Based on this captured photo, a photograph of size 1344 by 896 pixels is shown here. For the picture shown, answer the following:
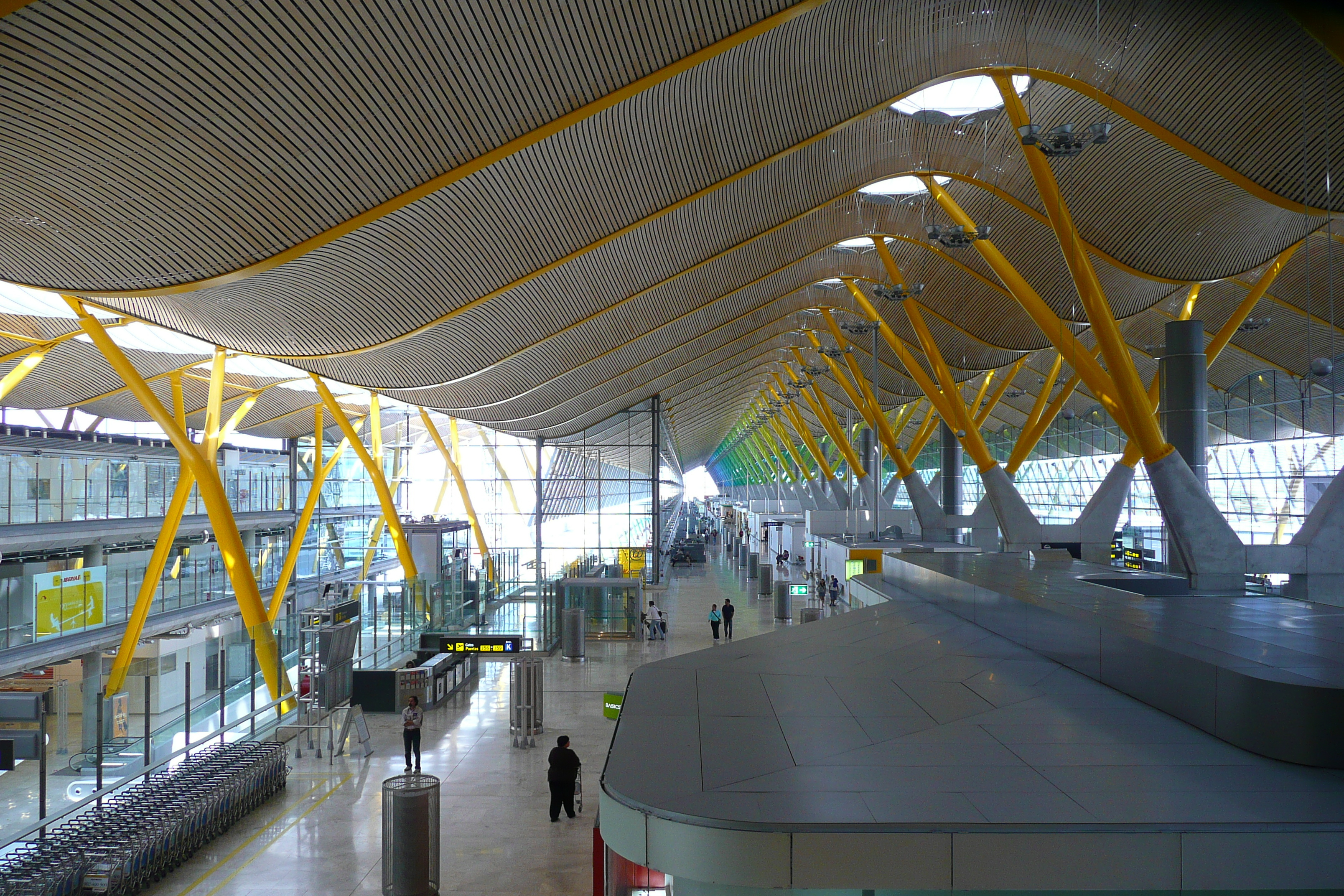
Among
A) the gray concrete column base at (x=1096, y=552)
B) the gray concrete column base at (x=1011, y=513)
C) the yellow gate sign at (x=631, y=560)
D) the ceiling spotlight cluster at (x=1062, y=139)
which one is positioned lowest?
the yellow gate sign at (x=631, y=560)

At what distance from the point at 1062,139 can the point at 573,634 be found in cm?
1698

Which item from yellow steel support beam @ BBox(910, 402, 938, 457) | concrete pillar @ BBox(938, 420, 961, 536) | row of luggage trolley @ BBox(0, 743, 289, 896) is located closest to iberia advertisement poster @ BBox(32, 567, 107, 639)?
row of luggage trolley @ BBox(0, 743, 289, 896)

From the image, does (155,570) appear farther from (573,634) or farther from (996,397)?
(996,397)

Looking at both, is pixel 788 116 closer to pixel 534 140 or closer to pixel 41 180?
pixel 534 140

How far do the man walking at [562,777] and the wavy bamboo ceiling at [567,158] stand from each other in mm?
6735

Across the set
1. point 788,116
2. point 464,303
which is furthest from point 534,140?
point 464,303

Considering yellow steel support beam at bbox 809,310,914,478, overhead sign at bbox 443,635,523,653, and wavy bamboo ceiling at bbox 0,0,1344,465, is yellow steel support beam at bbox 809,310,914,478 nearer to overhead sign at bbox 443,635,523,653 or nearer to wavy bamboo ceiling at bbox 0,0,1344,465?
wavy bamboo ceiling at bbox 0,0,1344,465

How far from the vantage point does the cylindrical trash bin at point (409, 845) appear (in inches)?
375

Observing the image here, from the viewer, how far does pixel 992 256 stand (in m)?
21.5

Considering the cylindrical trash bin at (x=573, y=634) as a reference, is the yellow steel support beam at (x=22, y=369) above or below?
above

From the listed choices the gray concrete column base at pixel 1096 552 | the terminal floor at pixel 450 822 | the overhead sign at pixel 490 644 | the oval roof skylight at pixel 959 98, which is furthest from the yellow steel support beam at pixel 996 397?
the terminal floor at pixel 450 822

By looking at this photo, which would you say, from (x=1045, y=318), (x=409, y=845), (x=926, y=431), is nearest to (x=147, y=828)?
(x=409, y=845)

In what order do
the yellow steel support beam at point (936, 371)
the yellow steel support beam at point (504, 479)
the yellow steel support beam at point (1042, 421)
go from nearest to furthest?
1. the yellow steel support beam at point (936, 371)
2. the yellow steel support beam at point (1042, 421)
3. the yellow steel support beam at point (504, 479)

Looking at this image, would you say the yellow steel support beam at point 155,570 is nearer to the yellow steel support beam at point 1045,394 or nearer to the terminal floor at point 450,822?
the terminal floor at point 450,822
